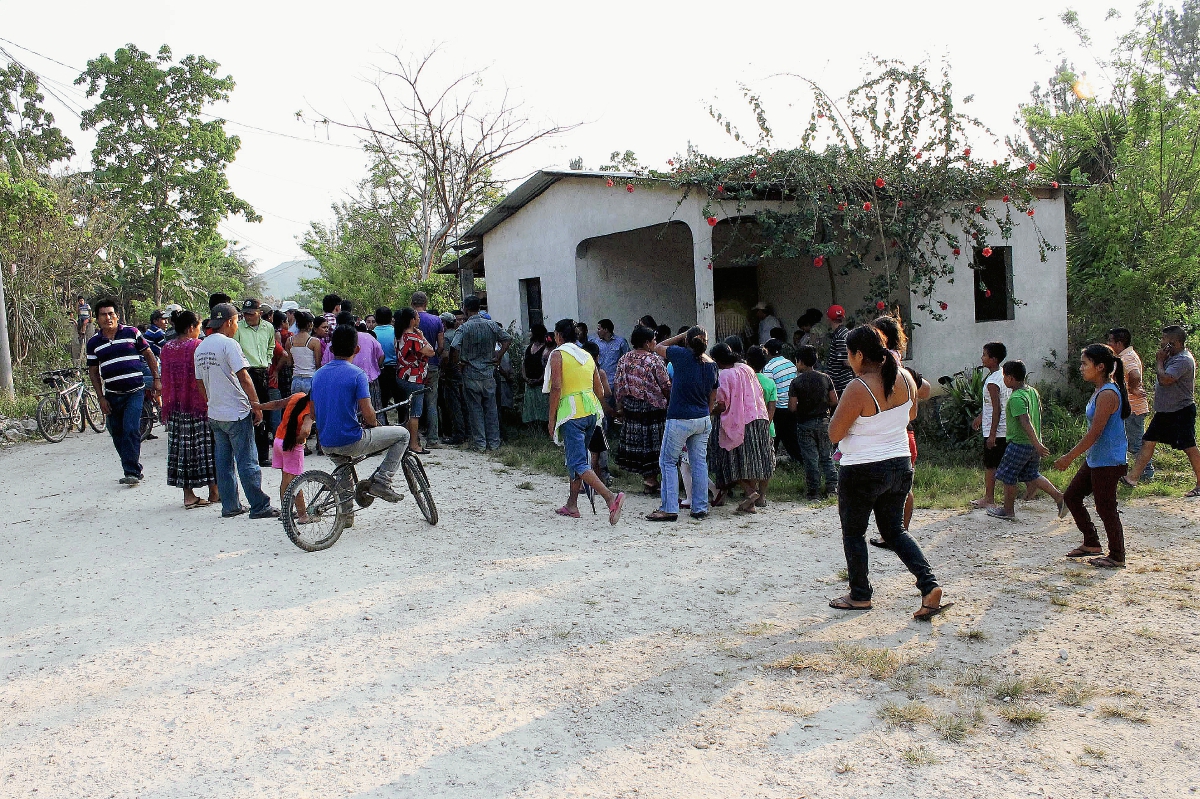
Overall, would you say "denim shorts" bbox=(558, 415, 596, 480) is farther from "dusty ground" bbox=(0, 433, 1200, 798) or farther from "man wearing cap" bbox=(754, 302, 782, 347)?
"man wearing cap" bbox=(754, 302, 782, 347)

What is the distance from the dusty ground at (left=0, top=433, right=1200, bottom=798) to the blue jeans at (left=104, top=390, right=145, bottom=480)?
151 cm

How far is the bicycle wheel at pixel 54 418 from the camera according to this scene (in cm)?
1229

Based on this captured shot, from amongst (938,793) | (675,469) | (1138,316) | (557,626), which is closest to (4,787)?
(557,626)

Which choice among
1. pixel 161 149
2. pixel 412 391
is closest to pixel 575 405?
pixel 412 391

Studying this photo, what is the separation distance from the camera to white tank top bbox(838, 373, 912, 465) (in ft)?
15.7

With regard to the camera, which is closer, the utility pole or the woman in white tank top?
the woman in white tank top

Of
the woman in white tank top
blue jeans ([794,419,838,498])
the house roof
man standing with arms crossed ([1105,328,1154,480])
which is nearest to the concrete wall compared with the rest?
the house roof

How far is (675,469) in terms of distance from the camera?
24.3ft

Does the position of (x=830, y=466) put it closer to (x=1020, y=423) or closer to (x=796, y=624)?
(x=1020, y=423)

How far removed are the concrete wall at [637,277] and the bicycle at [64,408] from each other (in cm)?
714

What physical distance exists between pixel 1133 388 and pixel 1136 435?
2.87ft

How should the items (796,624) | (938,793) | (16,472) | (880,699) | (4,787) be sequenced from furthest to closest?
(16,472), (796,624), (880,699), (4,787), (938,793)

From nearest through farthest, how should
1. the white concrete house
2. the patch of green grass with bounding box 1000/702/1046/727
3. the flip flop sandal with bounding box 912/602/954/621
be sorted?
1. the patch of green grass with bounding box 1000/702/1046/727
2. the flip flop sandal with bounding box 912/602/954/621
3. the white concrete house

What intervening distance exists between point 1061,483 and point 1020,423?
7.01 feet
